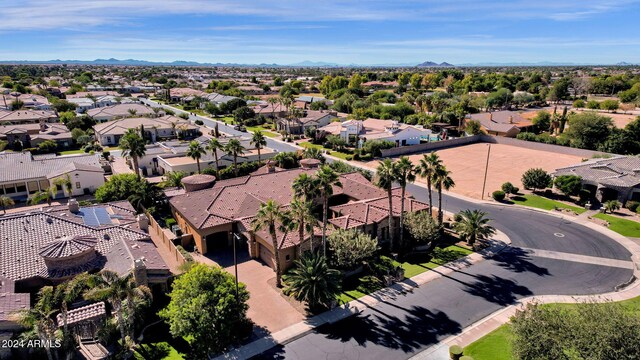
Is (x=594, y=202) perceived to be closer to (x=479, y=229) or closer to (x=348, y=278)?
(x=479, y=229)

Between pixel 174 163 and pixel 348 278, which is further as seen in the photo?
pixel 174 163

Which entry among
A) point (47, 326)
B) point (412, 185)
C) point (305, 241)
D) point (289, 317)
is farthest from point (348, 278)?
point (412, 185)

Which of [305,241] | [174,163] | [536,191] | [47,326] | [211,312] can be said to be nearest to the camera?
[47,326]

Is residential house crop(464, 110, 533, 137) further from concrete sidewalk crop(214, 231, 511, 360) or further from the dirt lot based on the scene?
concrete sidewalk crop(214, 231, 511, 360)

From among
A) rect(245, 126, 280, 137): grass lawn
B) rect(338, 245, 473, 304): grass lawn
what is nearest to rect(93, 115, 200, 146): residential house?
rect(245, 126, 280, 137): grass lawn

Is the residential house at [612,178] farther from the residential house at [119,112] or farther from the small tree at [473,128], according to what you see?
the residential house at [119,112]

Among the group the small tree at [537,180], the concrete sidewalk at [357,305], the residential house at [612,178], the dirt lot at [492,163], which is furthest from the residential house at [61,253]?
the residential house at [612,178]
